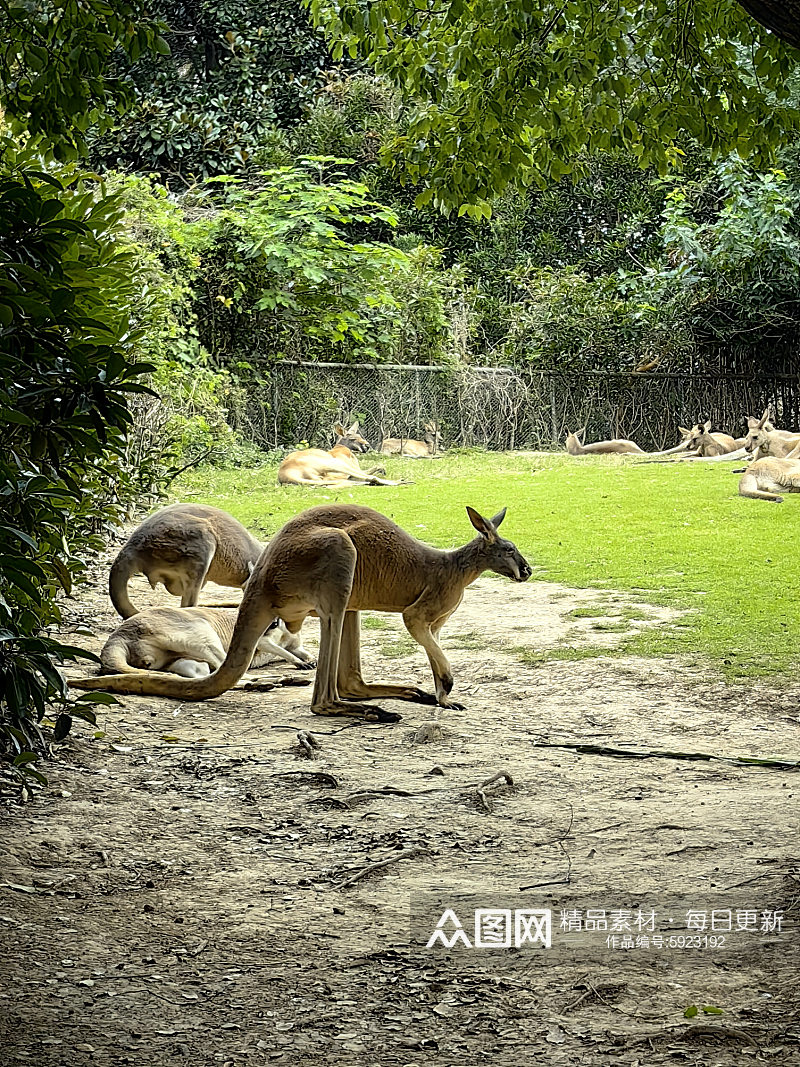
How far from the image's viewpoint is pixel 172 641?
238 inches

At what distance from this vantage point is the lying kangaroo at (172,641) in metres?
5.90

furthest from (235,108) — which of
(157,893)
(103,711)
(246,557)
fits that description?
(157,893)

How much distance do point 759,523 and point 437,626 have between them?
6.40 metres

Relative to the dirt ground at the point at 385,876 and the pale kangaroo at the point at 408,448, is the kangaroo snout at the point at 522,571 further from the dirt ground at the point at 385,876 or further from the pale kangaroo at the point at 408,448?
the pale kangaroo at the point at 408,448

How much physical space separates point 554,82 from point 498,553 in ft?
8.01

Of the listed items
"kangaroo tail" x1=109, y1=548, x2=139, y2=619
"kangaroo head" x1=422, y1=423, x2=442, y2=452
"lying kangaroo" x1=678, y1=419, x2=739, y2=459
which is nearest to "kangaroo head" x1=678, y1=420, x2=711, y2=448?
"lying kangaroo" x1=678, y1=419, x2=739, y2=459

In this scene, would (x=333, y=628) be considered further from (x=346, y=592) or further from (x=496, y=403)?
(x=496, y=403)

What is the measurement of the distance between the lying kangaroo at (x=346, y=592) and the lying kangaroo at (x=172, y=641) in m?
0.23

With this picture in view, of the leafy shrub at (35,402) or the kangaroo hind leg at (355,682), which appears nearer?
the leafy shrub at (35,402)

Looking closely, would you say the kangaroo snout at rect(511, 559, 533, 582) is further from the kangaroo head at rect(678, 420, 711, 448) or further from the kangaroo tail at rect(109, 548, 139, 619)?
the kangaroo head at rect(678, 420, 711, 448)

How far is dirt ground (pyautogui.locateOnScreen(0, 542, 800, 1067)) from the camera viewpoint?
254 cm

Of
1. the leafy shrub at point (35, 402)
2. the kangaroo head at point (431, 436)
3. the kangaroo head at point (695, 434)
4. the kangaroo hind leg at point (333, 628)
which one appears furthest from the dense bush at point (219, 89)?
the leafy shrub at point (35, 402)

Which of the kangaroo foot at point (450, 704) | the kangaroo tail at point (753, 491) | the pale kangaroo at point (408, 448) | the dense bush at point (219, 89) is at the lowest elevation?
the kangaroo foot at point (450, 704)

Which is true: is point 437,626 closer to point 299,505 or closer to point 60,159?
point 60,159
